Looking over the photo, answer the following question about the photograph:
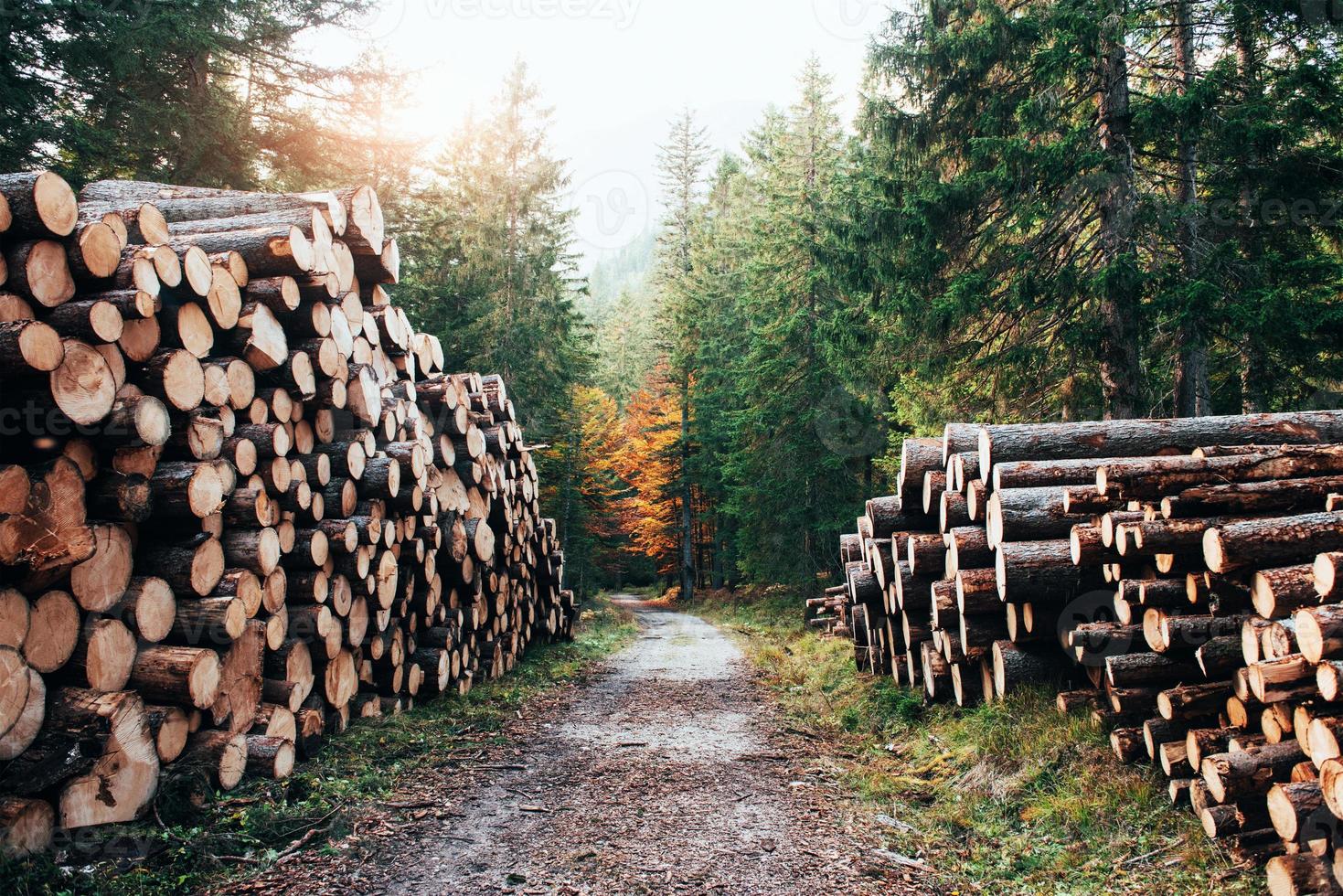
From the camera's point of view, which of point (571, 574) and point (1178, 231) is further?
point (571, 574)

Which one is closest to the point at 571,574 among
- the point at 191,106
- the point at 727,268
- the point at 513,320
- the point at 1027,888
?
the point at 513,320

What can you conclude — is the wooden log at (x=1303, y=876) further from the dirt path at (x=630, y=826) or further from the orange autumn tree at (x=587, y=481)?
the orange autumn tree at (x=587, y=481)

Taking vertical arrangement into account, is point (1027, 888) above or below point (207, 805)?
below

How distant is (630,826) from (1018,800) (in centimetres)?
257

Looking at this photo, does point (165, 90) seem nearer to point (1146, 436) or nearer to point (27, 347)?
point (27, 347)

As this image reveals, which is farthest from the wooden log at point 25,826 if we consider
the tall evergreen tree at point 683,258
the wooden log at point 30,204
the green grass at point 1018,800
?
the tall evergreen tree at point 683,258

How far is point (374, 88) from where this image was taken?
15156 mm

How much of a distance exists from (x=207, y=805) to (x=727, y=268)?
1116 inches

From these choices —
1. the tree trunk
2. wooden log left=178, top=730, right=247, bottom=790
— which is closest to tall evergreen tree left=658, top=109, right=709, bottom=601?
the tree trunk

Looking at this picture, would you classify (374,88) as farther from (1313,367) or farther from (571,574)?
(571,574)

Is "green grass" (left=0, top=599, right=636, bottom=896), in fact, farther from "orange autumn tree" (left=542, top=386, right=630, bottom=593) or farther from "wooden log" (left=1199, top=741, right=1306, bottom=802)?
"orange autumn tree" (left=542, top=386, right=630, bottom=593)

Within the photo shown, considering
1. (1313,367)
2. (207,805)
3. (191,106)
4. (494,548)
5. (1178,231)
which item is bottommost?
(207,805)

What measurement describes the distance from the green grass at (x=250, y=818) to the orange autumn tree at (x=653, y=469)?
2441cm

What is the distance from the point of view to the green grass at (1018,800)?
3842 millimetres
